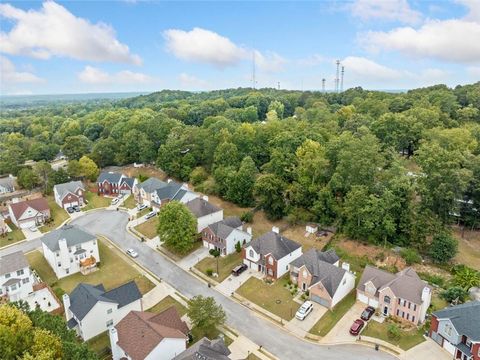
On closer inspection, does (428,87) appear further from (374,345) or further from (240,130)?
(374,345)

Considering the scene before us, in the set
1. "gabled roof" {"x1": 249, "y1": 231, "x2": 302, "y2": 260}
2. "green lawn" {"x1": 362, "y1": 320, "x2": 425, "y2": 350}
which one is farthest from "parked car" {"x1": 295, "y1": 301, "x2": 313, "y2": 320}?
"gabled roof" {"x1": 249, "y1": 231, "x2": 302, "y2": 260}

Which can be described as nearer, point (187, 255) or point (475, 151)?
point (187, 255)

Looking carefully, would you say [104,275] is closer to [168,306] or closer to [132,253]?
[132,253]

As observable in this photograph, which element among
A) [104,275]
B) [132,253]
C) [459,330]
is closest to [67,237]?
[104,275]

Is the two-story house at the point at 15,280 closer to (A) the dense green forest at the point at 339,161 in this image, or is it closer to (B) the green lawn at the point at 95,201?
(B) the green lawn at the point at 95,201

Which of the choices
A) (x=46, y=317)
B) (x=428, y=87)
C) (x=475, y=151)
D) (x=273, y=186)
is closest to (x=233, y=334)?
(x=46, y=317)

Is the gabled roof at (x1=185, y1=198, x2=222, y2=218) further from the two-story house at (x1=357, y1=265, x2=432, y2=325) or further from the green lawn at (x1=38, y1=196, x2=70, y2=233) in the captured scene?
the two-story house at (x1=357, y1=265, x2=432, y2=325)

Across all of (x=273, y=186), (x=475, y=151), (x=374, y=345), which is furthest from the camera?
(x=475, y=151)
